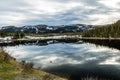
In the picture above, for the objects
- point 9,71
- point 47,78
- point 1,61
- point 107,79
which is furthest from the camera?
point 1,61

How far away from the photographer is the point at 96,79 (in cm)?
4281

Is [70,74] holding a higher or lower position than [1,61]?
lower

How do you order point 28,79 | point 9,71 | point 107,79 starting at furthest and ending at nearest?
point 107,79
point 9,71
point 28,79

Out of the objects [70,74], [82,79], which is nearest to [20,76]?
[82,79]

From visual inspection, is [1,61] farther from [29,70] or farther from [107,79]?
[107,79]

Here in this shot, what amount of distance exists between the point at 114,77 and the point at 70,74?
8954 mm

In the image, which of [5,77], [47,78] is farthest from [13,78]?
[47,78]

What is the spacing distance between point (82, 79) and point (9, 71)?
12373mm

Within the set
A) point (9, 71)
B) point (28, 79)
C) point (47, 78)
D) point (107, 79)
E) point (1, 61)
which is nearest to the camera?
point (28, 79)

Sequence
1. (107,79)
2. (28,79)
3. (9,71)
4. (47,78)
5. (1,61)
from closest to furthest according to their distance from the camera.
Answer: (28,79) → (47,78) → (9,71) → (107,79) → (1,61)

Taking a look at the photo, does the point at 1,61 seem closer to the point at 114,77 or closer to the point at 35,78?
the point at 35,78

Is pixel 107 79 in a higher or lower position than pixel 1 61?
lower

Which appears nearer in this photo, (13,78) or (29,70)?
(13,78)

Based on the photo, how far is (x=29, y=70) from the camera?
142 ft
